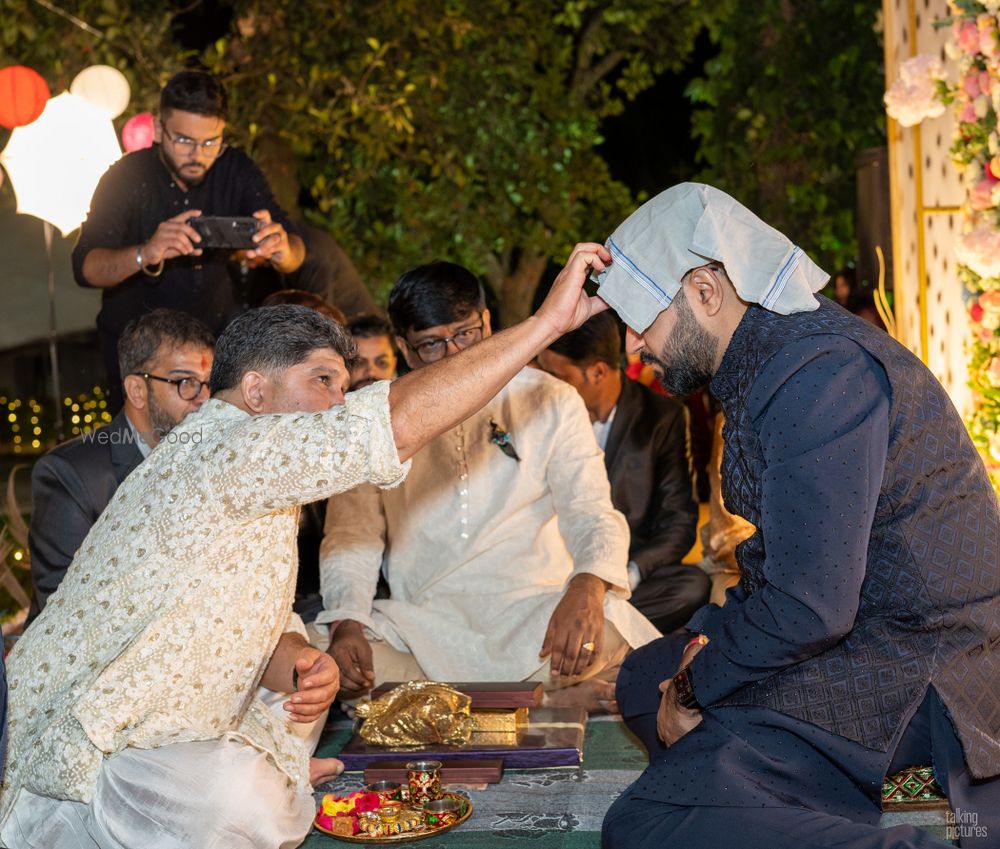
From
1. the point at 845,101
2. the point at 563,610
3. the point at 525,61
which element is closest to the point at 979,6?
the point at 563,610

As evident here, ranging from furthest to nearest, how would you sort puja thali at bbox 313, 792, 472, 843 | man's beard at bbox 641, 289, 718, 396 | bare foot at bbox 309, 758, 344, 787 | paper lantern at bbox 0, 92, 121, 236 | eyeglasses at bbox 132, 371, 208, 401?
1. paper lantern at bbox 0, 92, 121, 236
2. eyeglasses at bbox 132, 371, 208, 401
3. bare foot at bbox 309, 758, 344, 787
4. puja thali at bbox 313, 792, 472, 843
5. man's beard at bbox 641, 289, 718, 396

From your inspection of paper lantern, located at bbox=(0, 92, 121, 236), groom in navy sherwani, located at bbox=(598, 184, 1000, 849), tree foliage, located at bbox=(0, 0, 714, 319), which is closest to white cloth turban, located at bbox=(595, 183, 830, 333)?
groom in navy sherwani, located at bbox=(598, 184, 1000, 849)

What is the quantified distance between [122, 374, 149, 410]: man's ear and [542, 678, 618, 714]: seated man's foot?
1.59 metres

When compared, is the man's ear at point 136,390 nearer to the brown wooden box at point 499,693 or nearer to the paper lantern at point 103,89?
the brown wooden box at point 499,693

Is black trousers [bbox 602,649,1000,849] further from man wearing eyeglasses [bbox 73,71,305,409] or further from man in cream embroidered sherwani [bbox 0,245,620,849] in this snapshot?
man wearing eyeglasses [bbox 73,71,305,409]

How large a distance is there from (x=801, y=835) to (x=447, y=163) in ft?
28.7

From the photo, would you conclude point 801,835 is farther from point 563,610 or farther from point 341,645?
point 341,645

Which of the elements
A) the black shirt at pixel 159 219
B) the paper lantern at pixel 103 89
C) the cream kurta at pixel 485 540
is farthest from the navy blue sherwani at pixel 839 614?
the paper lantern at pixel 103 89

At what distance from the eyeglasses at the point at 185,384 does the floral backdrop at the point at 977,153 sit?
9.83 ft

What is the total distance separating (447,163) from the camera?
10.6 meters

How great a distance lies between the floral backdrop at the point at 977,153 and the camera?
4.99m

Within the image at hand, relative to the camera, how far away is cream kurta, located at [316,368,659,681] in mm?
4266

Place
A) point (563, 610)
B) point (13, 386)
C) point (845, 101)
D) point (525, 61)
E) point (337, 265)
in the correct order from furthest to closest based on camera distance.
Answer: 1. point (13, 386)
2. point (525, 61)
3. point (845, 101)
4. point (337, 265)
5. point (563, 610)

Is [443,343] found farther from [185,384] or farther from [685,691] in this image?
[685,691]
